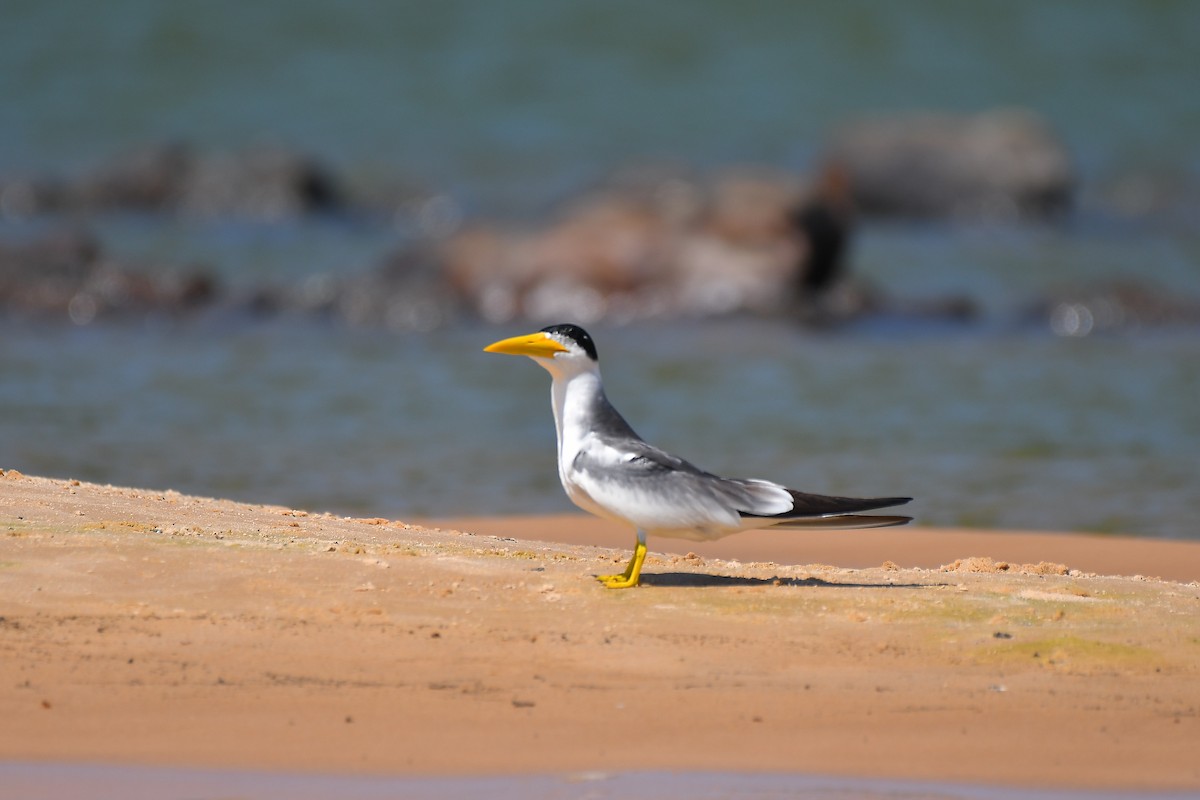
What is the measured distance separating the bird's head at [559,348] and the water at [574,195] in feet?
11.6

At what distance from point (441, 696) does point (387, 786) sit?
49 cm

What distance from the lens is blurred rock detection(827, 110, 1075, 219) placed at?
24.5 meters

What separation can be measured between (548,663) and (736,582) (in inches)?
41.5

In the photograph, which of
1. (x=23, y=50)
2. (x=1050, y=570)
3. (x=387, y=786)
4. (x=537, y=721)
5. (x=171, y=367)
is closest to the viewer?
(x=387, y=786)

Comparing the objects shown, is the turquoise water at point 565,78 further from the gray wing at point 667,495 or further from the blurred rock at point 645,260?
the gray wing at point 667,495

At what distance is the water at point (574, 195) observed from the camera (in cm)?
1000

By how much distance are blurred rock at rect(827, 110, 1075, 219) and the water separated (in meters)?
0.75

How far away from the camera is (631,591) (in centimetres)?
504

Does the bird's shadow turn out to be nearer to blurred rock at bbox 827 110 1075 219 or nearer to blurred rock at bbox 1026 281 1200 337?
blurred rock at bbox 1026 281 1200 337

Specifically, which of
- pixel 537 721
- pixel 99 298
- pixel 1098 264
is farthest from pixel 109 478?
pixel 1098 264

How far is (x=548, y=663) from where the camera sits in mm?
4434

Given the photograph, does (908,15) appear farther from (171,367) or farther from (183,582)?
(183,582)

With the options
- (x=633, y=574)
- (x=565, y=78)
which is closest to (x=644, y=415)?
(x=633, y=574)

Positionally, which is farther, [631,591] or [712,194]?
[712,194]
